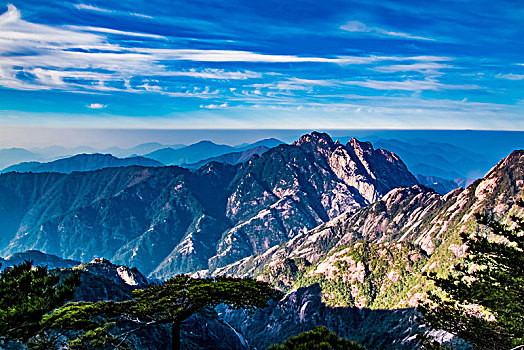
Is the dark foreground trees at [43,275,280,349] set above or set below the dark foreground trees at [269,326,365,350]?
below

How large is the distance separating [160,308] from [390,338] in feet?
506

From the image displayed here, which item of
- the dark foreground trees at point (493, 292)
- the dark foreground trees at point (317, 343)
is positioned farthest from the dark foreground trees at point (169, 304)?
the dark foreground trees at point (493, 292)

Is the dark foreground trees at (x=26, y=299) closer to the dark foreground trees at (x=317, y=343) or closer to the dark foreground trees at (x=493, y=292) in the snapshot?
the dark foreground trees at (x=317, y=343)

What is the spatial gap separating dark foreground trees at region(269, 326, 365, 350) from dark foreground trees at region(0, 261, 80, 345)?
17880mm

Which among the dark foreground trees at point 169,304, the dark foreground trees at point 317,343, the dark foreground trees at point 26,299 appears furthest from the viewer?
the dark foreground trees at point 169,304

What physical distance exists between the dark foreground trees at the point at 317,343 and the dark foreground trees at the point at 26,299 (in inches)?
704

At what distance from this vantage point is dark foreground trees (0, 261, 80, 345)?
2559cm

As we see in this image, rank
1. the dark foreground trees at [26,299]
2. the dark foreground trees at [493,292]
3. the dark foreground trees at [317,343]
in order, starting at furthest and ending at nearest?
the dark foreground trees at [493,292] < the dark foreground trees at [26,299] < the dark foreground trees at [317,343]

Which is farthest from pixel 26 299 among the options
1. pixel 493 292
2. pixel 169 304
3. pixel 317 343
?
pixel 493 292

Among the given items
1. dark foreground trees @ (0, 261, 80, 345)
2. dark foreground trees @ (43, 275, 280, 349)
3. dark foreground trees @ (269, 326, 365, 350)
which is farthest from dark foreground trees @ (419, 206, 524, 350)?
dark foreground trees @ (0, 261, 80, 345)

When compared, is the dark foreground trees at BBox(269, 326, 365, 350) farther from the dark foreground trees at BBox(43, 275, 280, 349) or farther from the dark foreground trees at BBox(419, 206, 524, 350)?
the dark foreground trees at BBox(419, 206, 524, 350)

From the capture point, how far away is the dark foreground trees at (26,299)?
1008 inches

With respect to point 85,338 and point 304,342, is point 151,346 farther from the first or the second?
point 304,342

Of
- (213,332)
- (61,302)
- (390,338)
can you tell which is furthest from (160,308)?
(390,338)
